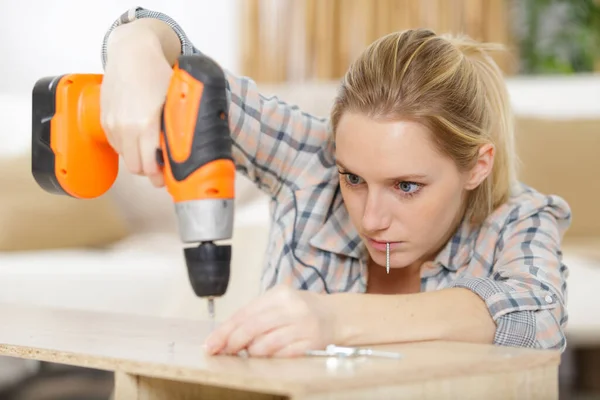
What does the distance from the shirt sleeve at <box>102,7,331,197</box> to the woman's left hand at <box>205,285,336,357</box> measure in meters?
0.51

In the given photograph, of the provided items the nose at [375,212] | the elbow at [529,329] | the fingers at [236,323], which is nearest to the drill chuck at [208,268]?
the fingers at [236,323]

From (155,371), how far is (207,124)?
0.98ft

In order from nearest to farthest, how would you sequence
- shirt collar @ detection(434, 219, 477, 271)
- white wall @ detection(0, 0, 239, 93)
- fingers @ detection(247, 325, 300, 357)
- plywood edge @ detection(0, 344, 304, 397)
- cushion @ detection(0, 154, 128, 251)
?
1. plywood edge @ detection(0, 344, 304, 397)
2. fingers @ detection(247, 325, 300, 357)
3. shirt collar @ detection(434, 219, 477, 271)
4. cushion @ detection(0, 154, 128, 251)
5. white wall @ detection(0, 0, 239, 93)

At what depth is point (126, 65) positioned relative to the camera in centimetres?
118

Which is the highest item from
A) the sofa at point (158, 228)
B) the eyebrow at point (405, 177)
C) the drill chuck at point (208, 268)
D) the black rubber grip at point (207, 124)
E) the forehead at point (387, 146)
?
the black rubber grip at point (207, 124)

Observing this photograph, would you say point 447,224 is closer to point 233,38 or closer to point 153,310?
point 153,310

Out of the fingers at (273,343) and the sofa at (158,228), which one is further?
the sofa at (158,228)

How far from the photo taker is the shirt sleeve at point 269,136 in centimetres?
149

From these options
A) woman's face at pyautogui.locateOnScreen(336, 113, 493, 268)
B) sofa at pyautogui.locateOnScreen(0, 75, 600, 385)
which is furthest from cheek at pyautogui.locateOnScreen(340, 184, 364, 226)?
sofa at pyautogui.locateOnScreen(0, 75, 600, 385)

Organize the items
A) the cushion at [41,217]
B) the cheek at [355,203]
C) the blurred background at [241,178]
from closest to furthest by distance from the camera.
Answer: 1. the cheek at [355,203]
2. the blurred background at [241,178]
3. the cushion at [41,217]

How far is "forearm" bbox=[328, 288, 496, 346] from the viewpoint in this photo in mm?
1076

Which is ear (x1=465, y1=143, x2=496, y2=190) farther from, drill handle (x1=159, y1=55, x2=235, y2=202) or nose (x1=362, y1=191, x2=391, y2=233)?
drill handle (x1=159, y1=55, x2=235, y2=202)

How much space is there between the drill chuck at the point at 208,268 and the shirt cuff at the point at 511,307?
31cm

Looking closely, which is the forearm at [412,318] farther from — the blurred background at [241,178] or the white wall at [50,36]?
the white wall at [50,36]
